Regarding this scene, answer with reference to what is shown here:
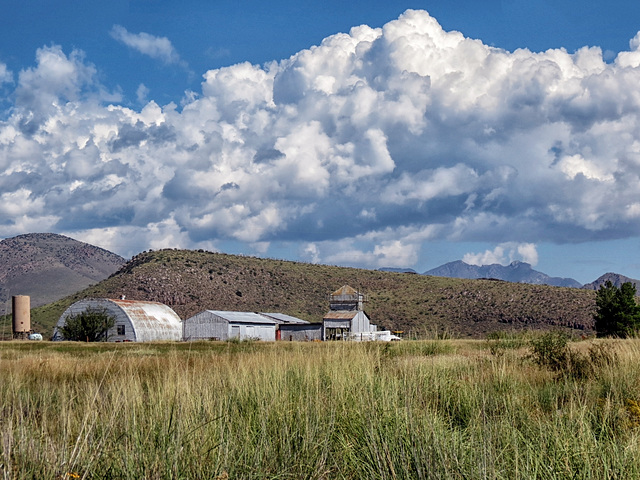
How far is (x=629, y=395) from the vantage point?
427 inches

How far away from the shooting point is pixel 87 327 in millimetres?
56094

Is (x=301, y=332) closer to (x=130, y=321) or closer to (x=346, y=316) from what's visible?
(x=346, y=316)

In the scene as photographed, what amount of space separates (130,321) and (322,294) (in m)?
50.7

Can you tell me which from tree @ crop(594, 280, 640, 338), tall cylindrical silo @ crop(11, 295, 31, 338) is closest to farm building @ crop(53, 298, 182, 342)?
tall cylindrical silo @ crop(11, 295, 31, 338)

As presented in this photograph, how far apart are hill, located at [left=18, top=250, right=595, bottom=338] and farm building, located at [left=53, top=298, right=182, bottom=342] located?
2619 cm

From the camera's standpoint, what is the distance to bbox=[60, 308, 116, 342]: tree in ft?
183

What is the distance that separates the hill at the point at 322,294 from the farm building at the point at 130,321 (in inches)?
1031

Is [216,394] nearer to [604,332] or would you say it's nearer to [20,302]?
[604,332]

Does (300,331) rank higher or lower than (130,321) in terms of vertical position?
lower

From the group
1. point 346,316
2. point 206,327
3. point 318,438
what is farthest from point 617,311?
point 318,438

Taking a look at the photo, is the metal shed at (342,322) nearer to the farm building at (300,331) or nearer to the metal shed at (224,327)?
the farm building at (300,331)

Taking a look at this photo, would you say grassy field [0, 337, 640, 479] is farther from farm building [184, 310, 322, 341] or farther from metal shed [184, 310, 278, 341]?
metal shed [184, 310, 278, 341]

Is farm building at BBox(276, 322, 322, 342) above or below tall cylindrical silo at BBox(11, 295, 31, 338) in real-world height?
below

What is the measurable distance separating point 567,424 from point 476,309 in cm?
8218
